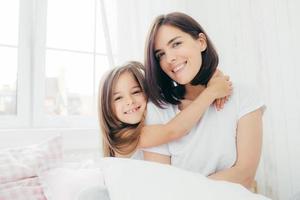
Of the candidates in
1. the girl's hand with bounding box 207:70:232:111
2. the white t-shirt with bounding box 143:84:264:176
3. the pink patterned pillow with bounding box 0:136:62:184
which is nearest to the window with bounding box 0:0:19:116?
the pink patterned pillow with bounding box 0:136:62:184

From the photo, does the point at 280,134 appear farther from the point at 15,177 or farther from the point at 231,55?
the point at 15,177

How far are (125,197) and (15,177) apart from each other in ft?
1.66

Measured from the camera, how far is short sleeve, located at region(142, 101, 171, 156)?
99cm

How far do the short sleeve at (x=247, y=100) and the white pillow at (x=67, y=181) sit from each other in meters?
0.47

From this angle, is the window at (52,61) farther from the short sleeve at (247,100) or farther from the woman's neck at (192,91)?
the short sleeve at (247,100)

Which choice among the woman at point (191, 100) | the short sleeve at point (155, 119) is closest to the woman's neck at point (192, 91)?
the woman at point (191, 100)

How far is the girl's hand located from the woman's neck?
0.05 metres

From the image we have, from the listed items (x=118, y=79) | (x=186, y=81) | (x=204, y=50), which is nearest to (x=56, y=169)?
(x=118, y=79)

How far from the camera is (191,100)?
106 centimetres

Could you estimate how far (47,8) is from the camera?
5.01ft

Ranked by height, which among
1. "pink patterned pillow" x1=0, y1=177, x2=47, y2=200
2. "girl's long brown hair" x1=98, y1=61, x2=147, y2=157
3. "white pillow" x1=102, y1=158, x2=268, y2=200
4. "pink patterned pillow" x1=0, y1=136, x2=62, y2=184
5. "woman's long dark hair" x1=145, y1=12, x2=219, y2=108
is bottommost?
"pink patterned pillow" x1=0, y1=177, x2=47, y2=200

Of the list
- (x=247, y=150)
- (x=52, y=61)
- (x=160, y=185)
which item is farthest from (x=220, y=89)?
(x=52, y=61)

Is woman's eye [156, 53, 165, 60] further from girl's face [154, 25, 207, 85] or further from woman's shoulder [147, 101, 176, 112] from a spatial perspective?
woman's shoulder [147, 101, 176, 112]

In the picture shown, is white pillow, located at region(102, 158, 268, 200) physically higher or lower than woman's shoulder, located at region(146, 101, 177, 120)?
lower
